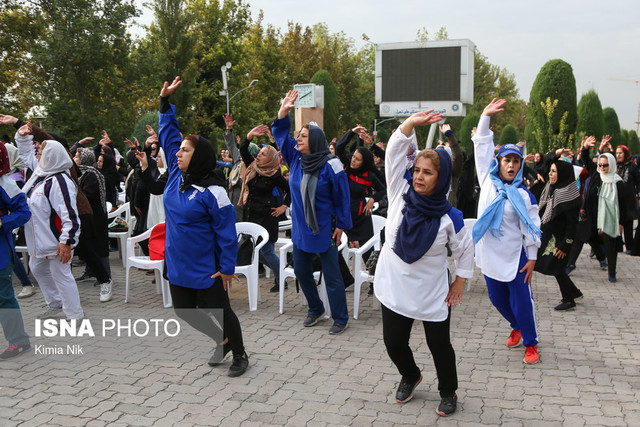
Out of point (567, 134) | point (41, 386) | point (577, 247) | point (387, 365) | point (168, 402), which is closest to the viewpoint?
point (168, 402)

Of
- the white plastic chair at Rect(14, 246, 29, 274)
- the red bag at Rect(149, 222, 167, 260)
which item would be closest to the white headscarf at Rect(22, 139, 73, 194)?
the red bag at Rect(149, 222, 167, 260)

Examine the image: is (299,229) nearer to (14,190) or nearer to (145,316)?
(145,316)

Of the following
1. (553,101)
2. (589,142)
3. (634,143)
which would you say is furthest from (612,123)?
(589,142)

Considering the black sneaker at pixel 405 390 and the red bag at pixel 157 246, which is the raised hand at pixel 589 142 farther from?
the red bag at pixel 157 246

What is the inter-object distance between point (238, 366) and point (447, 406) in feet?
5.44

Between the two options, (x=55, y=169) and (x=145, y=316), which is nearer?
(x=55, y=169)

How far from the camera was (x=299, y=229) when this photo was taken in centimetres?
546

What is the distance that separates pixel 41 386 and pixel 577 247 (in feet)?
22.3

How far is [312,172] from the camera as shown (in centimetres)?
536

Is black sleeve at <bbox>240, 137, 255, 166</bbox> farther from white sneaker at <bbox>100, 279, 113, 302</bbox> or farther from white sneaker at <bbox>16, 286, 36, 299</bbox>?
white sneaker at <bbox>16, 286, 36, 299</bbox>

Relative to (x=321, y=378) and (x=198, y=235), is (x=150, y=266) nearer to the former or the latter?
(x=198, y=235)

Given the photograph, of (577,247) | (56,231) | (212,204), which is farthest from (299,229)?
(577,247)

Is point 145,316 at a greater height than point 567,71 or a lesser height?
lesser

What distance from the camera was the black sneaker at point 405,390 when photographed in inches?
156
